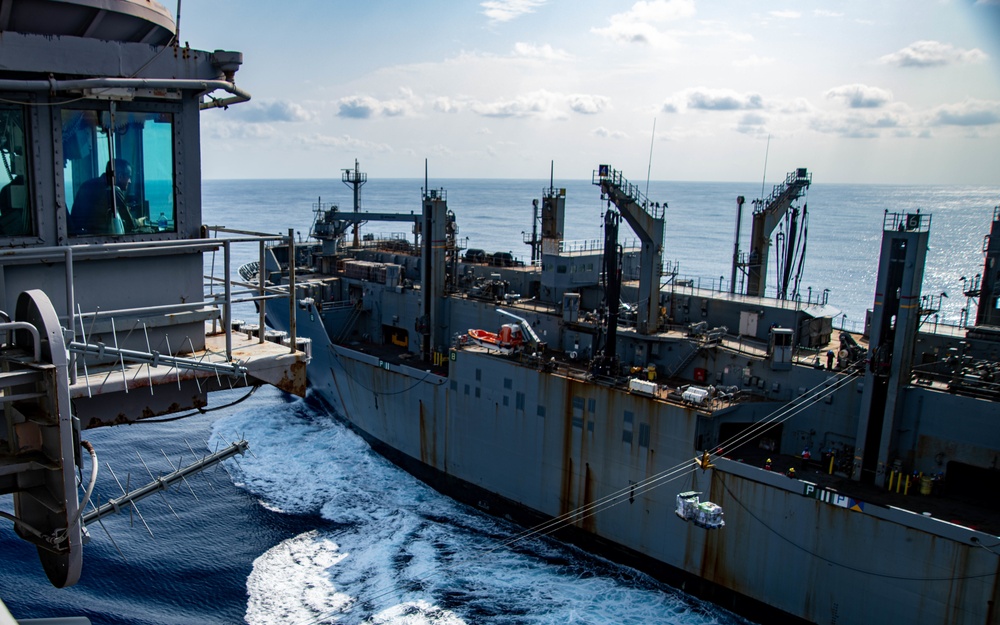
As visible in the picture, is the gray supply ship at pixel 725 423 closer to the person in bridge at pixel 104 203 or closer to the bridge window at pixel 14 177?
the person in bridge at pixel 104 203

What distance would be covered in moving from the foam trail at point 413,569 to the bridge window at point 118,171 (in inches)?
602

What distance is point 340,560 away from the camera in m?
24.0

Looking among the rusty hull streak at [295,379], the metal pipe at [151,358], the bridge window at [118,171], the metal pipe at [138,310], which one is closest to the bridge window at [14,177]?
the bridge window at [118,171]

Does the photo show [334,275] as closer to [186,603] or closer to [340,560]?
[340,560]

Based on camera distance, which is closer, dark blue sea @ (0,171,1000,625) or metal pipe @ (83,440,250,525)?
metal pipe @ (83,440,250,525)

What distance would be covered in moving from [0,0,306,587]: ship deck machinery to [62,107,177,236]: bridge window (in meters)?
0.01

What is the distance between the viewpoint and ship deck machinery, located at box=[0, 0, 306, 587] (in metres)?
7.08

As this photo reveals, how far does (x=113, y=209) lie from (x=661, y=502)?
719 inches

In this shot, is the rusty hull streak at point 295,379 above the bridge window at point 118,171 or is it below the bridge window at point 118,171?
below

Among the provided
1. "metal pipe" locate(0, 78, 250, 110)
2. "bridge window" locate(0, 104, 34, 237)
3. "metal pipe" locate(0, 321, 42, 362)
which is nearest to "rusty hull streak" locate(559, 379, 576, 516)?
"metal pipe" locate(0, 78, 250, 110)

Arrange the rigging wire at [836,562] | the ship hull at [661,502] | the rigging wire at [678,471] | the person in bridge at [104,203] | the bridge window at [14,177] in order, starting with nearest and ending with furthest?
the bridge window at [14,177] < the person in bridge at [104,203] < the rigging wire at [836,562] < the ship hull at [661,502] < the rigging wire at [678,471]

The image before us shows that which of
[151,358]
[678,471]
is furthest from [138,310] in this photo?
[678,471]

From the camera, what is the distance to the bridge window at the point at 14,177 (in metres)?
7.39

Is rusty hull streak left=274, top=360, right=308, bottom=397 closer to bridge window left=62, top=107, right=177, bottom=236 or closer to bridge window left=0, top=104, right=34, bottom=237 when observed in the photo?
bridge window left=62, top=107, right=177, bottom=236
